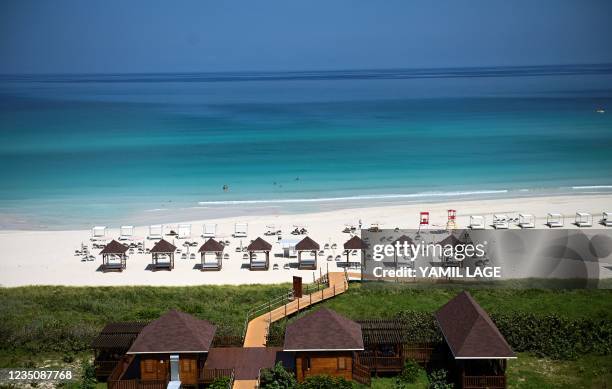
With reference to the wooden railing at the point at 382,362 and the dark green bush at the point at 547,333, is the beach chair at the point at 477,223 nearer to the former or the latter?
the dark green bush at the point at 547,333

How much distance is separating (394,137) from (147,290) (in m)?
56.7

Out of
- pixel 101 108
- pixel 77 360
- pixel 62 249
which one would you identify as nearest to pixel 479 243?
pixel 77 360

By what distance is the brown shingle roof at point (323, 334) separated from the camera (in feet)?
65.7

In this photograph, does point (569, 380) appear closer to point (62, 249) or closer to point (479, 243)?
point (479, 243)

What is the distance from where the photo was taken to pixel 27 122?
333 ft

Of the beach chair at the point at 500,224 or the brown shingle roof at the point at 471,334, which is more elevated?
the beach chair at the point at 500,224

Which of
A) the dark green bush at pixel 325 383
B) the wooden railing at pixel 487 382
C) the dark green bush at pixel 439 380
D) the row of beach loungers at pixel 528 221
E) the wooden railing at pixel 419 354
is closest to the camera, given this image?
the dark green bush at pixel 325 383

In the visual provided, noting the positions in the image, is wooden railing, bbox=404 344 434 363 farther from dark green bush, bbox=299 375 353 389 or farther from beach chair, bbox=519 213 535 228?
beach chair, bbox=519 213 535 228

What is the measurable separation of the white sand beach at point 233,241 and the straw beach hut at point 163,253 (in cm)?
43

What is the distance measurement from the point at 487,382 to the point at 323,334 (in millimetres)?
4527

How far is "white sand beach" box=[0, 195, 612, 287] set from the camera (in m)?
31.5

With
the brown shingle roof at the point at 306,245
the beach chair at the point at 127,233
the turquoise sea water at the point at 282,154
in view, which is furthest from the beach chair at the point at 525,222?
the beach chair at the point at 127,233

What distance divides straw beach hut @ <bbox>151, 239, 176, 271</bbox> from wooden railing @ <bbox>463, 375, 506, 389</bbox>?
55.0ft

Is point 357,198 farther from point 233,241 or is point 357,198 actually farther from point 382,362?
point 382,362
